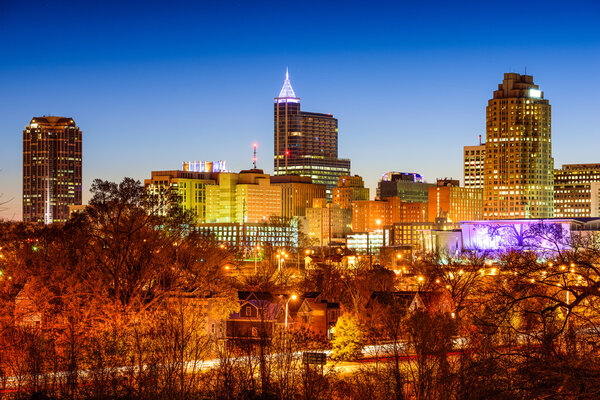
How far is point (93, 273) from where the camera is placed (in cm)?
4994

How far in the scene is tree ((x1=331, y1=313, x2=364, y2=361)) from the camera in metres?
43.0

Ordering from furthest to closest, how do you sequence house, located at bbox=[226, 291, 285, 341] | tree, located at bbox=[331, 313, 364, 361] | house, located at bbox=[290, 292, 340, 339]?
house, located at bbox=[290, 292, 340, 339] < house, located at bbox=[226, 291, 285, 341] < tree, located at bbox=[331, 313, 364, 361]

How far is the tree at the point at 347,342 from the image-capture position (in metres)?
43.0

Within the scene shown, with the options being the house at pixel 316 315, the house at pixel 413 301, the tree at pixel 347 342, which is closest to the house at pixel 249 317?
the house at pixel 316 315

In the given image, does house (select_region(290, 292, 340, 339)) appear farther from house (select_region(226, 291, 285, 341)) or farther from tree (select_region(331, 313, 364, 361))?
tree (select_region(331, 313, 364, 361))

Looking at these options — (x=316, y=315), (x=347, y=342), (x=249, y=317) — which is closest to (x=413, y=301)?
(x=316, y=315)

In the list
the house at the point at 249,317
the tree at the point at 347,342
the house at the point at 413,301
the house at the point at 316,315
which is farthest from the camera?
the house at the point at 413,301

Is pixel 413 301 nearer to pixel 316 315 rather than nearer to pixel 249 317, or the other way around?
pixel 316 315

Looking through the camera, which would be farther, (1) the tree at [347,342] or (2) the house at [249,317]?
(2) the house at [249,317]

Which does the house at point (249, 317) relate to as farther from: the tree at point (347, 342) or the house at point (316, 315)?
the tree at point (347, 342)

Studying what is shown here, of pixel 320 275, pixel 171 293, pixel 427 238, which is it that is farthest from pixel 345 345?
pixel 427 238

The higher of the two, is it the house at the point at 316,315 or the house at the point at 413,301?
the house at the point at 413,301

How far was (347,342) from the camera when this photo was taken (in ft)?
141

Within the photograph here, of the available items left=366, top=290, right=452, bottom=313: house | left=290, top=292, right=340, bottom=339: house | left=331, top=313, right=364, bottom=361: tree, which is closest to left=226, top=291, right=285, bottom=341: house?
left=290, top=292, right=340, bottom=339: house
